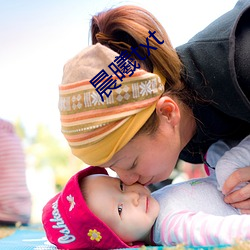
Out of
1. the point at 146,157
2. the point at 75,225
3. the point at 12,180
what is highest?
the point at 146,157

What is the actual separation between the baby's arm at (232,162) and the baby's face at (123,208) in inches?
6.9

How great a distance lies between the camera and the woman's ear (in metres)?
1.06

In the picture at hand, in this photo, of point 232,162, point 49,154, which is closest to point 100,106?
point 232,162

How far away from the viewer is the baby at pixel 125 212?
103 cm

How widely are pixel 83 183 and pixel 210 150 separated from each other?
0.38m

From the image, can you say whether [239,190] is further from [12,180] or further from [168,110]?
[12,180]

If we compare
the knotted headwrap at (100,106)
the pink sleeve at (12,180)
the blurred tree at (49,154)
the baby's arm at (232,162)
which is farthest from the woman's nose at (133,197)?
the blurred tree at (49,154)

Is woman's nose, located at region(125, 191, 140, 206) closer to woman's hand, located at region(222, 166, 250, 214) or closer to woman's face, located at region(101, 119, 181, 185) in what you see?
woman's face, located at region(101, 119, 181, 185)

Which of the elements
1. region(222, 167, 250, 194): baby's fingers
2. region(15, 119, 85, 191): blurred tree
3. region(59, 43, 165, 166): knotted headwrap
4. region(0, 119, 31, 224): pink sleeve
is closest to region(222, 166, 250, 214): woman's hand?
region(222, 167, 250, 194): baby's fingers

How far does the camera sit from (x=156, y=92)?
3.44 ft

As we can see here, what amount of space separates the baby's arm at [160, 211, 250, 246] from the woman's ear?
0.21 m

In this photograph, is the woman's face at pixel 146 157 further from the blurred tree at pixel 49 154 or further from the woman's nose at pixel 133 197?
the blurred tree at pixel 49 154

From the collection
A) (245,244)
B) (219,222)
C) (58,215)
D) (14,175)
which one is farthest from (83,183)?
(14,175)

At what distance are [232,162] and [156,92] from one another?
0.27m
